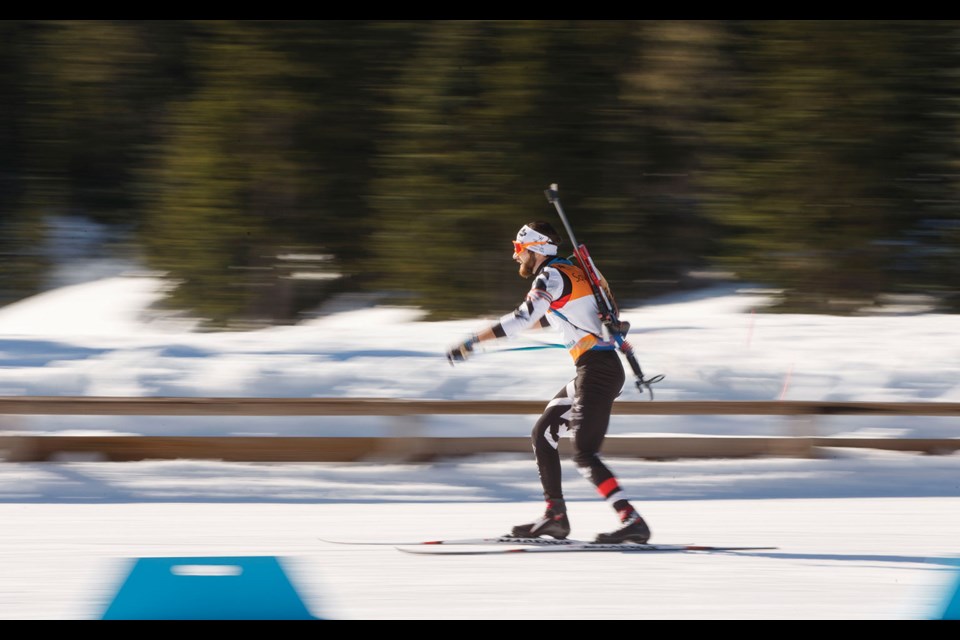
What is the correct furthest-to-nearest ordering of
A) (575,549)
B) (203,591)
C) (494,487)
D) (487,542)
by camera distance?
(494,487), (487,542), (575,549), (203,591)

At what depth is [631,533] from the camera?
6.47 m

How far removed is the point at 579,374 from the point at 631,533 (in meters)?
0.91

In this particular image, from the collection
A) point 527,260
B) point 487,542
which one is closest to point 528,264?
point 527,260

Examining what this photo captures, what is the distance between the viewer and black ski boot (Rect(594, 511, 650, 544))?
6473 mm

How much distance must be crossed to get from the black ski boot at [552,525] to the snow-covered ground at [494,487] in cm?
29

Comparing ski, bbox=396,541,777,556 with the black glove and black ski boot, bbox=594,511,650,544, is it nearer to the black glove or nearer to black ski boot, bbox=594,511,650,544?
black ski boot, bbox=594,511,650,544

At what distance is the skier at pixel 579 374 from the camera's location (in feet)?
21.0

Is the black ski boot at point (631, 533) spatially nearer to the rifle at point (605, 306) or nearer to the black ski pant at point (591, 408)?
the black ski pant at point (591, 408)

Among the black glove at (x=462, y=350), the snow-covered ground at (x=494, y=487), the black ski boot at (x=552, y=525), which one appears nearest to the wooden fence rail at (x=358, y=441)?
the snow-covered ground at (x=494, y=487)

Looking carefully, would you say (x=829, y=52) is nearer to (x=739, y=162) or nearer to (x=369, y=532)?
(x=739, y=162)

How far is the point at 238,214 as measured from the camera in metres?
14.6

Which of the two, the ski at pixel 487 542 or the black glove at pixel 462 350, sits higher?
the black glove at pixel 462 350

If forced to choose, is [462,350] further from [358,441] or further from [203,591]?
[358,441]

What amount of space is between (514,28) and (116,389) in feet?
19.8
